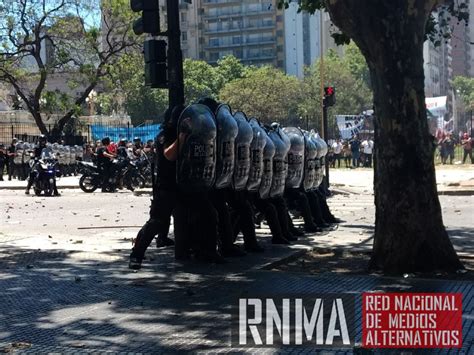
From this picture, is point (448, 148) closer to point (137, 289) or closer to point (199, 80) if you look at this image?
point (137, 289)

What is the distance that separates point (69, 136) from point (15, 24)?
637cm

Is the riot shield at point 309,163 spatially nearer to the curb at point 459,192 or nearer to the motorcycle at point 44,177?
the curb at point 459,192

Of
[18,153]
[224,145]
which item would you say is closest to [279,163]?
[224,145]

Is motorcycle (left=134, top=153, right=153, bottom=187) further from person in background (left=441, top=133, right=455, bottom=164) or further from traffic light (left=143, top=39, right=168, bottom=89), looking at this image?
person in background (left=441, top=133, right=455, bottom=164)

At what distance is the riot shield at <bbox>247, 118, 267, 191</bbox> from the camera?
420 inches

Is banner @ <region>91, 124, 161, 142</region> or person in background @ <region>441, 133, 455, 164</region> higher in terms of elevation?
banner @ <region>91, 124, 161, 142</region>

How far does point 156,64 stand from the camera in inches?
447

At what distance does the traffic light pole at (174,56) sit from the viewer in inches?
433

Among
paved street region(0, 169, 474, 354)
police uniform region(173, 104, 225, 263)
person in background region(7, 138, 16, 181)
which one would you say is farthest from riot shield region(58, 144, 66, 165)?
police uniform region(173, 104, 225, 263)

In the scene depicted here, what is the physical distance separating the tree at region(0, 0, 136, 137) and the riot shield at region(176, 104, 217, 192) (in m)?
28.5

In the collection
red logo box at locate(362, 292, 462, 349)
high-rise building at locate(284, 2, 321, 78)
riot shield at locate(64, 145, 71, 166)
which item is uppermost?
high-rise building at locate(284, 2, 321, 78)

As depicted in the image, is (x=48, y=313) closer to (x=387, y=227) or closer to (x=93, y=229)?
(x=387, y=227)

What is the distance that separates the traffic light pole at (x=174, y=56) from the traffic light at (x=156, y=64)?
0.89ft

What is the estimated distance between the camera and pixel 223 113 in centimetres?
991
